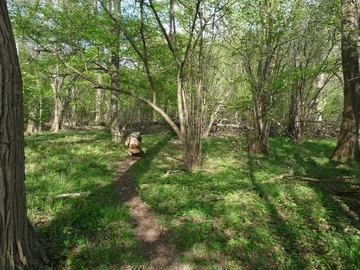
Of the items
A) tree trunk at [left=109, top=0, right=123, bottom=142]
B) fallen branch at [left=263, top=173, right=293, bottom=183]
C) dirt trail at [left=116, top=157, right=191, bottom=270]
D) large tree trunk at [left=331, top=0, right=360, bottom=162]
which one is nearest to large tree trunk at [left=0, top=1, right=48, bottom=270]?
dirt trail at [left=116, top=157, right=191, bottom=270]

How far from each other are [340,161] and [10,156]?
820 centimetres

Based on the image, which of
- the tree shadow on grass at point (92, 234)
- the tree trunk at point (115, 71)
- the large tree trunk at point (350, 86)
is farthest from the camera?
the tree trunk at point (115, 71)

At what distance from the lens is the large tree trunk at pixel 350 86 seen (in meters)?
6.49

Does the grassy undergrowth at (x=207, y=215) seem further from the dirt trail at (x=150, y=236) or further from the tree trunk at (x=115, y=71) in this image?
the tree trunk at (x=115, y=71)

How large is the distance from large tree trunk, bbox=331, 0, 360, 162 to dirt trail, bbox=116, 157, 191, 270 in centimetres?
613

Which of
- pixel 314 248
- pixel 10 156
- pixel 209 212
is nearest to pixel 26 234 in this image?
pixel 10 156

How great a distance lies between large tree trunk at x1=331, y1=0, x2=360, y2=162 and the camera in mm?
6488

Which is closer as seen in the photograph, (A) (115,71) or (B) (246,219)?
(B) (246,219)

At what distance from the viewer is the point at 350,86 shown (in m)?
6.98

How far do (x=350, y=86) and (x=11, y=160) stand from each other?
27.7 feet

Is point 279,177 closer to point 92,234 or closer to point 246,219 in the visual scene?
point 246,219

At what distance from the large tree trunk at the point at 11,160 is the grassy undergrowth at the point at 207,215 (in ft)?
2.08

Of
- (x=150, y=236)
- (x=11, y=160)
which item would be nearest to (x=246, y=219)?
(x=150, y=236)

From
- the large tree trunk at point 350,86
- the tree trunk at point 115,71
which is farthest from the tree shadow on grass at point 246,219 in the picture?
the tree trunk at point 115,71
